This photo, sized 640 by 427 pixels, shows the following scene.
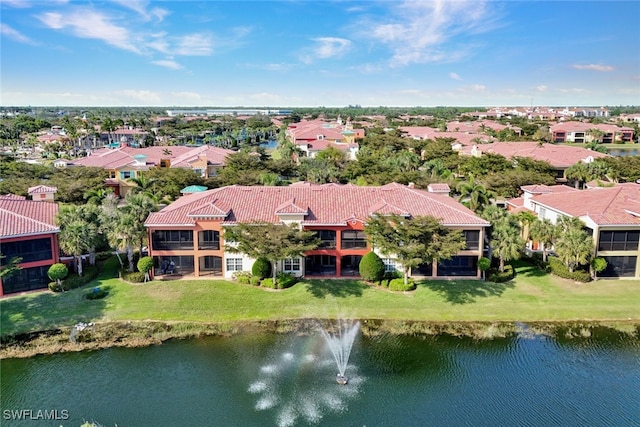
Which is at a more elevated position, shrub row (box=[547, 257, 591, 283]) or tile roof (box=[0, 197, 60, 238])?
tile roof (box=[0, 197, 60, 238])

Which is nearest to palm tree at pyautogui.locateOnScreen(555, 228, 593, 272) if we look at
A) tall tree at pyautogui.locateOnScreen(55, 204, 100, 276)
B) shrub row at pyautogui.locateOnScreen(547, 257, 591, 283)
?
shrub row at pyautogui.locateOnScreen(547, 257, 591, 283)

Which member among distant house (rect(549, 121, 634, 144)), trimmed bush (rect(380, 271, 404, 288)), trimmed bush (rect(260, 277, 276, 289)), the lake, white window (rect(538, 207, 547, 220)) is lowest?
the lake

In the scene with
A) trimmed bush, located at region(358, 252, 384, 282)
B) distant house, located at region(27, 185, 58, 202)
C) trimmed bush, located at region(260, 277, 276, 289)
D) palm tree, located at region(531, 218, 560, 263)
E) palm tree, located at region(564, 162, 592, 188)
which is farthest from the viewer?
palm tree, located at region(564, 162, 592, 188)

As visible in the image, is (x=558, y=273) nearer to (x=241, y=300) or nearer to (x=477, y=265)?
(x=477, y=265)

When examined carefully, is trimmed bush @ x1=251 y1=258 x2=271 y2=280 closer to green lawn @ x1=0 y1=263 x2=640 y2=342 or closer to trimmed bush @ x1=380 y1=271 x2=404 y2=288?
green lawn @ x1=0 y1=263 x2=640 y2=342

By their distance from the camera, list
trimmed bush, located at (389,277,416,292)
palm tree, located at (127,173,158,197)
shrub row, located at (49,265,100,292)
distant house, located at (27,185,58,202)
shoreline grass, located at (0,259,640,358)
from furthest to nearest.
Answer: palm tree, located at (127,173,158,197)
distant house, located at (27,185,58,202)
trimmed bush, located at (389,277,416,292)
shrub row, located at (49,265,100,292)
shoreline grass, located at (0,259,640,358)

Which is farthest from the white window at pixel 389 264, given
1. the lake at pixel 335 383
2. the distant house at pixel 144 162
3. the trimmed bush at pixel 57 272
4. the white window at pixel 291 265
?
the distant house at pixel 144 162

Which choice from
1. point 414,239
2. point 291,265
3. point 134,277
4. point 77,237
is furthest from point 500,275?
point 77,237

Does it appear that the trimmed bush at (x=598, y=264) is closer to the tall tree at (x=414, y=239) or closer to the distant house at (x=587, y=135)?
the tall tree at (x=414, y=239)

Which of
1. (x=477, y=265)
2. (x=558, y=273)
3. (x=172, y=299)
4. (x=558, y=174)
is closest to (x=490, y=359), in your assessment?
(x=477, y=265)
